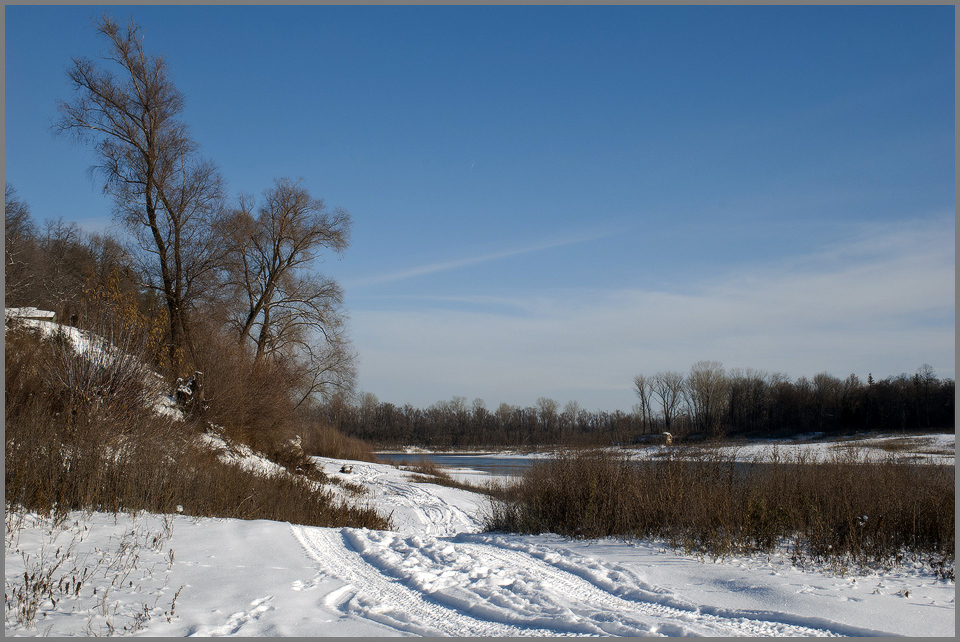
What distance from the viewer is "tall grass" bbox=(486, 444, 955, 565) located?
857cm

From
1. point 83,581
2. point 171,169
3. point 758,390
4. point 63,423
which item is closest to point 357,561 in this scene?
point 83,581

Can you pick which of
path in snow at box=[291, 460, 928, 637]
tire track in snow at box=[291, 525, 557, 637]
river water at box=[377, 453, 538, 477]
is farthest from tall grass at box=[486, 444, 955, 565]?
tire track in snow at box=[291, 525, 557, 637]

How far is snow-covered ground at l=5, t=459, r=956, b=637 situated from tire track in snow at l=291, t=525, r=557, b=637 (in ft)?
0.07

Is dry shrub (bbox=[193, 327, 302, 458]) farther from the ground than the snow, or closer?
farther from the ground

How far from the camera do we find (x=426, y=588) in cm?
645

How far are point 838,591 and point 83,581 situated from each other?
301 inches

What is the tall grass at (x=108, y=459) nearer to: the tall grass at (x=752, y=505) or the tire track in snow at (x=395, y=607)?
the tire track in snow at (x=395, y=607)

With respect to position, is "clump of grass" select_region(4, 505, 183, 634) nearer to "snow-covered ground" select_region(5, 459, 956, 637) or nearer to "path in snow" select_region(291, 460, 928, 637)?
"snow-covered ground" select_region(5, 459, 956, 637)

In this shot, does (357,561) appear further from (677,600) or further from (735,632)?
(735,632)

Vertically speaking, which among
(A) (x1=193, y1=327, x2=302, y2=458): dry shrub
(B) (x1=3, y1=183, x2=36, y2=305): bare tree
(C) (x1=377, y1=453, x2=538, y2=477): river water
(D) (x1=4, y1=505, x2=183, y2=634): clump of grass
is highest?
(B) (x1=3, y1=183, x2=36, y2=305): bare tree

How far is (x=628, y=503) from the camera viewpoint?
1020cm

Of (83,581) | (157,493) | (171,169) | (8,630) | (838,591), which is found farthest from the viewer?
(171,169)

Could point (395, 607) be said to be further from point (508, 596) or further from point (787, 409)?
point (787, 409)

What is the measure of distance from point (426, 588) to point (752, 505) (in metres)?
5.25
